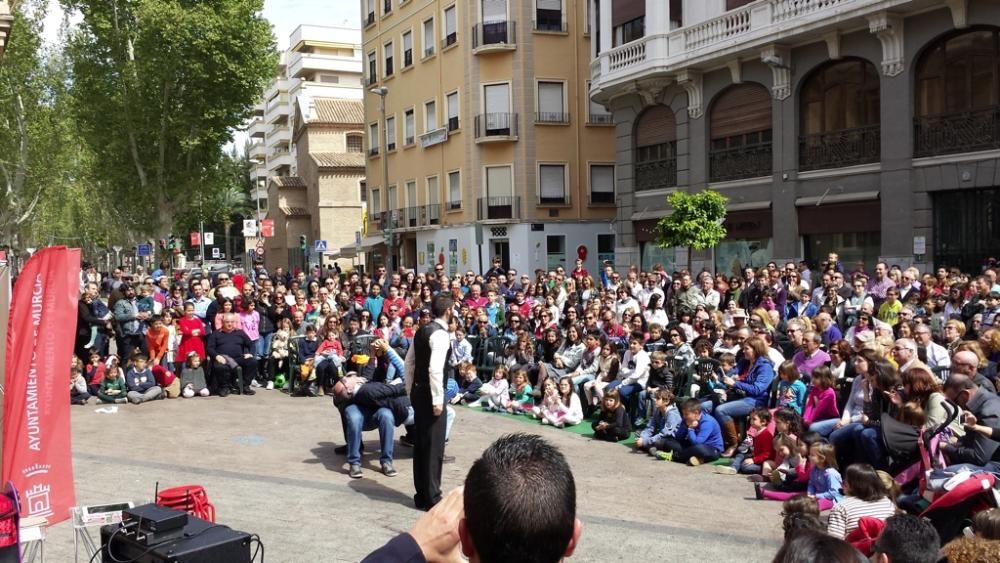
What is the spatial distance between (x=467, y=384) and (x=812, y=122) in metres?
13.6

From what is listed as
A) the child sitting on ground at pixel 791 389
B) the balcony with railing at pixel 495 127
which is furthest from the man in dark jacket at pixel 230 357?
the balcony with railing at pixel 495 127

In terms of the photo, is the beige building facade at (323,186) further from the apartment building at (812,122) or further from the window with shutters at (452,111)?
the apartment building at (812,122)

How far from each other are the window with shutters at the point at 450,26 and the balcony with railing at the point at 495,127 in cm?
382

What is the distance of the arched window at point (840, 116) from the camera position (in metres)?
22.0

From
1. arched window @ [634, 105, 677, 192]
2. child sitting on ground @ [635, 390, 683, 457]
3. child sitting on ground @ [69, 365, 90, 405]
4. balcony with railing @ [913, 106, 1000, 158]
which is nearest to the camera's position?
child sitting on ground @ [635, 390, 683, 457]

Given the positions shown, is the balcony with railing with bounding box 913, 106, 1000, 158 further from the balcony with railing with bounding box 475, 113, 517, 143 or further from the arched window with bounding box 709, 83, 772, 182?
the balcony with railing with bounding box 475, 113, 517, 143

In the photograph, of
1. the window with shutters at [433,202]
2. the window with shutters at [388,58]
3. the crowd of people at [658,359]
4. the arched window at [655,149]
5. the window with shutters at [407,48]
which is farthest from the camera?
the window with shutters at [388,58]

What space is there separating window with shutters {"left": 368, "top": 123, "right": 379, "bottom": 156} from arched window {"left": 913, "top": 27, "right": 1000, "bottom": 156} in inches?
1194

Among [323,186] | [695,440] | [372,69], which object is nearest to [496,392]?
[695,440]

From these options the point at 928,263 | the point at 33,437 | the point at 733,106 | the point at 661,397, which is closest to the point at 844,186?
the point at 928,263

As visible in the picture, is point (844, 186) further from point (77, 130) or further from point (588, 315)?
point (77, 130)

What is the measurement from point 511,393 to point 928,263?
11660mm

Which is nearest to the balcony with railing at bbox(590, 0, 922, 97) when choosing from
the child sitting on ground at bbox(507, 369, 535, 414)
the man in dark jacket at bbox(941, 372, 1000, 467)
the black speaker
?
the child sitting on ground at bbox(507, 369, 535, 414)

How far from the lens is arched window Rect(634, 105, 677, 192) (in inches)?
1114
